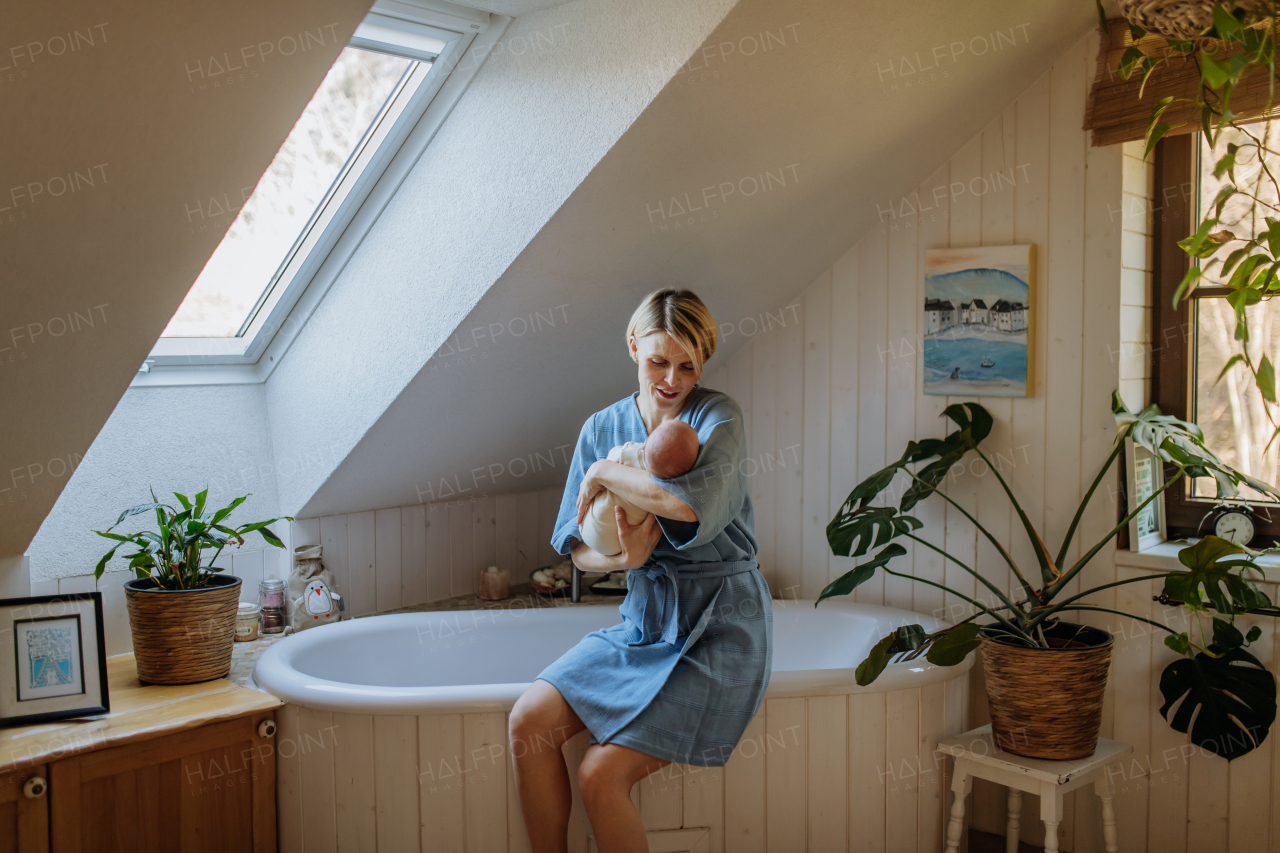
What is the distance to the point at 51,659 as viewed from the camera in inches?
86.4

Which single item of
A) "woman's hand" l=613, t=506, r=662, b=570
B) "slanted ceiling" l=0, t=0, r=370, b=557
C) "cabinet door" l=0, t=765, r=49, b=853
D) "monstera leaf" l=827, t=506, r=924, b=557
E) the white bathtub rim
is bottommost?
"cabinet door" l=0, t=765, r=49, b=853

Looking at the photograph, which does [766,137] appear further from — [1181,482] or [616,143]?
[1181,482]

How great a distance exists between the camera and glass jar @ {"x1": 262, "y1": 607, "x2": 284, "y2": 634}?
289 centimetres

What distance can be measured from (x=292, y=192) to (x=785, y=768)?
190 centimetres

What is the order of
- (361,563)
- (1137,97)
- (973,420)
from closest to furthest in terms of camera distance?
1. (1137,97)
2. (973,420)
3. (361,563)

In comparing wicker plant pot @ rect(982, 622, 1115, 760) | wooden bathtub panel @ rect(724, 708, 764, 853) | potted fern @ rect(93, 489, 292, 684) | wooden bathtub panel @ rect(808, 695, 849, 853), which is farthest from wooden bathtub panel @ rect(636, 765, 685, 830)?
potted fern @ rect(93, 489, 292, 684)

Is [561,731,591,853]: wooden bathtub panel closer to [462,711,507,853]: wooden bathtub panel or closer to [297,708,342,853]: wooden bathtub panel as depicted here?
[462,711,507,853]: wooden bathtub panel

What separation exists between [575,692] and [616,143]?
1.17 metres

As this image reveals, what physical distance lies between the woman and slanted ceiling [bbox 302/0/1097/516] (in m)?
0.37

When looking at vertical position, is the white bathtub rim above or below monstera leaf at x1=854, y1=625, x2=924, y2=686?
below

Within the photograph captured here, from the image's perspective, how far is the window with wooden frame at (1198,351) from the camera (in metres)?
2.56

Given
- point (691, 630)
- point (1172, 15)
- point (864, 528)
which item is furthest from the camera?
point (864, 528)

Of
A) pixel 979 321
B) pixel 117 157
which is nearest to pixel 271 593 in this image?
pixel 117 157

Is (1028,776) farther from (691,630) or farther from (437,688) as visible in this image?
(437,688)
